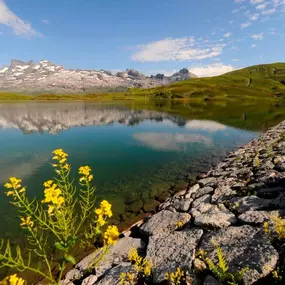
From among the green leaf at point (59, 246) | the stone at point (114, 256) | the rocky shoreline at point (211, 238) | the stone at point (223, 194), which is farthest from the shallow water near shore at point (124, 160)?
the green leaf at point (59, 246)

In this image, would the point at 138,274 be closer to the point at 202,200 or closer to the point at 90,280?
the point at 90,280

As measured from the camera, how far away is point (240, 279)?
21.6 feet

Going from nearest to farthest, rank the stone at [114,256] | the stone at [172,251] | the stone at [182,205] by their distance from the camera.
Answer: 1. the stone at [172,251]
2. the stone at [114,256]
3. the stone at [182,205]

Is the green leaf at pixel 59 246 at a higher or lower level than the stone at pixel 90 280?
higher

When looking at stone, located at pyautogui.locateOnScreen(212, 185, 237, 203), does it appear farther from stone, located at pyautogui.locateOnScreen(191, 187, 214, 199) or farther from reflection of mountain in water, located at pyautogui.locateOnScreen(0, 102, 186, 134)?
reflection of mountain in water, located at pyautogui.locateOnScreen(0, 102, 186, 134)

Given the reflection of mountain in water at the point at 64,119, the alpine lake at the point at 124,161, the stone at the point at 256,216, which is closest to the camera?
the stone at the point at 256,216

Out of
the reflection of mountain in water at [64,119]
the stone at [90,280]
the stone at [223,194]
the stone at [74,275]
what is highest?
the stone at [223,194]

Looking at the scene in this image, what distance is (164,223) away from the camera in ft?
38.8

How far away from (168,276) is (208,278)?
1.26 metres

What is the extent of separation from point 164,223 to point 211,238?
3.23 m

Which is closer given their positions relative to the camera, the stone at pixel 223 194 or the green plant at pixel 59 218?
the green plant at pixel 59 218

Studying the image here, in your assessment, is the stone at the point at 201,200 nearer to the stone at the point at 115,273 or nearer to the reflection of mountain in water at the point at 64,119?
the stone at the point at 115,273

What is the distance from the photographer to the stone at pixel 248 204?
10552 mm

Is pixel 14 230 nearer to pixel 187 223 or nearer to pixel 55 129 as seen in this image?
pixel 187 223
